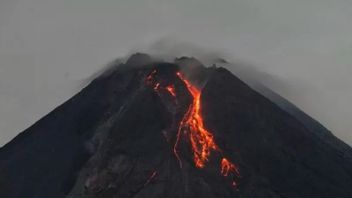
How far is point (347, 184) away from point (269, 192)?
23.1 ft

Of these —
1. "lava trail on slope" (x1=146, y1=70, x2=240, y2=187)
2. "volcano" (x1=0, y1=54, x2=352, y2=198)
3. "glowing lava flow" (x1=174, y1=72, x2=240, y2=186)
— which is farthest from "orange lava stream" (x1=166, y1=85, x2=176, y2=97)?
"glowing lava flow" (x1=174, y1=72, x2=240, y2=186)

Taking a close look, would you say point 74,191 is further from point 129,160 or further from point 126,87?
point 126,87

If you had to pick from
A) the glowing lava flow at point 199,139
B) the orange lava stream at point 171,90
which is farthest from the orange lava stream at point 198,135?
the orange lava stream at point 171,90

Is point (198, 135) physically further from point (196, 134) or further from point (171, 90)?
point (171, 90)

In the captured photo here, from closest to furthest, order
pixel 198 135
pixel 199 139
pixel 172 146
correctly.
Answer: pixel 172 146, pixel 199 139, pixel 198 135

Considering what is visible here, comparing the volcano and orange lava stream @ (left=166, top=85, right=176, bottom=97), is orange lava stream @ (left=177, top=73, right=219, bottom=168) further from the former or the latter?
orange lava stream @ (left=166, top=85, right=176, bottom=97)


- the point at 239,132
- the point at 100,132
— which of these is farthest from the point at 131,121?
the point at 239,132

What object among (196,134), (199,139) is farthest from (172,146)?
(196,134)

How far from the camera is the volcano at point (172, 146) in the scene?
8312 centimetres

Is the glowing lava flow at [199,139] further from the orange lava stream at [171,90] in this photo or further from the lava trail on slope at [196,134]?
the orange lava stream at [171,90]

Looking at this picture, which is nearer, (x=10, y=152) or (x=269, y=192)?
(x=269, y=192)

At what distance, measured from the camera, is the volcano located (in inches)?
3273

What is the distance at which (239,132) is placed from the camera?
287 ft

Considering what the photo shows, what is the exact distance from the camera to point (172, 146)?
85.6m
